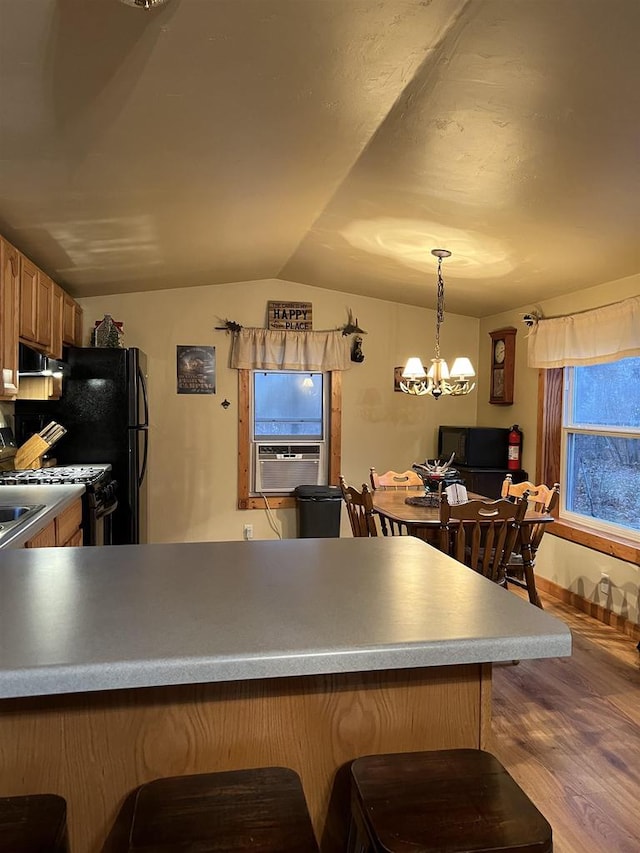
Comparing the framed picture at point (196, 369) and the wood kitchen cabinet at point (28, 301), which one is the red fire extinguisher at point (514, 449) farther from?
the wood kitchen cabinet at point (28, 301)

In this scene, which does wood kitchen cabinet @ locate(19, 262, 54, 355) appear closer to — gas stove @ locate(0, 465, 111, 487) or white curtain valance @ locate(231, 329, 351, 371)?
gas stove @ locate(0, 465, 111, 487)

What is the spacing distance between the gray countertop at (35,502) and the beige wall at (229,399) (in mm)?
1832

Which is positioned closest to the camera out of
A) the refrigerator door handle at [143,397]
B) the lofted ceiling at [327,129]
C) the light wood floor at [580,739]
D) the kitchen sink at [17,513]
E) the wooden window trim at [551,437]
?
the lofted ceiling at [327,129]

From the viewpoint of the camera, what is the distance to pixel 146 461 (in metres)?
4.79

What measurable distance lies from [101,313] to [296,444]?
6.21 ft

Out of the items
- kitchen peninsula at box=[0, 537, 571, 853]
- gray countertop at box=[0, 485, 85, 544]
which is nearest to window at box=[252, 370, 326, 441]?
gray countertop at box=[0, 485, 85, 544]

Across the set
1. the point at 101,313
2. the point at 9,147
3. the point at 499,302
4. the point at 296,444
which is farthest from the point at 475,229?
the point at 101,313

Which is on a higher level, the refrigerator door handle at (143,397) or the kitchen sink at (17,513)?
the refrigerator door handle at (143,397)

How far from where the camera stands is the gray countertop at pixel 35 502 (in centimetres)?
213

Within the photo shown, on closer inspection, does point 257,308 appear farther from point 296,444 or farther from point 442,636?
point 442,636

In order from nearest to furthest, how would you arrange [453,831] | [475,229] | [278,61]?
[453,831] → [278,61] → [475,229]

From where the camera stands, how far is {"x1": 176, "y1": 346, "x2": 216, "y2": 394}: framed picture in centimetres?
493

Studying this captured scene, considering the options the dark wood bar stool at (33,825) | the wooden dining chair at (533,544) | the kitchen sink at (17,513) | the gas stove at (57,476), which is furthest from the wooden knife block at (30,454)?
the dark wood bar stool at (33,825)

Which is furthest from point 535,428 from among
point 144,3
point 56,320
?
point 144,3
